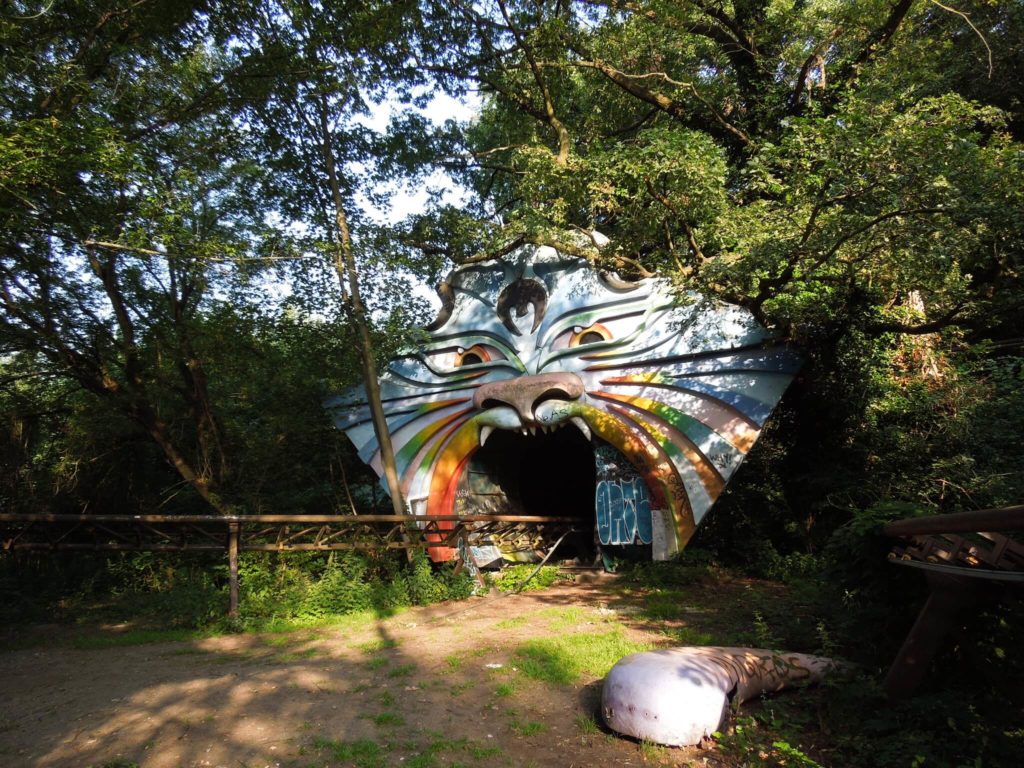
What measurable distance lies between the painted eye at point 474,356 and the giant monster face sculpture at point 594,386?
0.02 m

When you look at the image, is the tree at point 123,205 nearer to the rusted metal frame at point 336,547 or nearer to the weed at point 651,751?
the rusted metal frame at point 336,547

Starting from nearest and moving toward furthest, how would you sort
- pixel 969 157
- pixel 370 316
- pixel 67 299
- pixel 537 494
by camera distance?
pixel 969 157
pixel 67 299
pixel 370 316
pixel 537 494

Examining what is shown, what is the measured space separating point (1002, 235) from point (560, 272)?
573 cm

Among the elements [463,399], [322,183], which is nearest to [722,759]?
[463,399]

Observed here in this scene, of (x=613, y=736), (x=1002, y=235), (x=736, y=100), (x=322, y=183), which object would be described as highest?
(x=736, y=100)

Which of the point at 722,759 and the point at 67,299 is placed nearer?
the point at 722,759

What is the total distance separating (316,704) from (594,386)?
19.9 ft

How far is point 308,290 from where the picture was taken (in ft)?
31.0

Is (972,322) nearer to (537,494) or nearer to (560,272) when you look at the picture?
(560,272)

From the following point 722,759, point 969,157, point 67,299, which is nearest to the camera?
point 722,759

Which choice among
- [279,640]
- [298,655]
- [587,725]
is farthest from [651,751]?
[279,640]

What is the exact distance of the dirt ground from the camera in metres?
3.77

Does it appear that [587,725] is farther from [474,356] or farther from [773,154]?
[474,356]

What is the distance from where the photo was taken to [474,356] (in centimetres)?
1072
